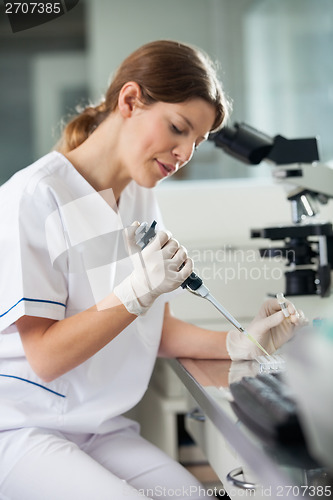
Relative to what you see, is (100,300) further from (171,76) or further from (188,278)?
(171,76)

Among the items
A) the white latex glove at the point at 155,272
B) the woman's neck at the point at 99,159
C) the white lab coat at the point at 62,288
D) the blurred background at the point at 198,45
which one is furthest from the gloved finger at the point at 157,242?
the blurred background at the point at 198,45

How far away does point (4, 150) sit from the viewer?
79.9 inches

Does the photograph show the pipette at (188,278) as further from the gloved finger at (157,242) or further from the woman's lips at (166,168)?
the woman's lips at (166,168)

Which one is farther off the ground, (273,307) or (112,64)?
(112,64)

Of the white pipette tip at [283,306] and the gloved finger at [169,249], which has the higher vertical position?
the gloved finger at [169,249]

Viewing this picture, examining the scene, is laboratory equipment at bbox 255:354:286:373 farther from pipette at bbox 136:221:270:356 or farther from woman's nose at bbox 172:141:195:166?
woman's nose at bbox 172:141:195:166

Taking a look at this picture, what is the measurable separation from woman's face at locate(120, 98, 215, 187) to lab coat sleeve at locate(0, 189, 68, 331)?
0.20m

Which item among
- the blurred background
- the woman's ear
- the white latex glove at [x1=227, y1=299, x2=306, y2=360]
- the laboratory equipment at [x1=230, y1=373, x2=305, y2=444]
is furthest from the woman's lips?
the blurred background

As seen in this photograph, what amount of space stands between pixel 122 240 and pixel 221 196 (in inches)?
29.1

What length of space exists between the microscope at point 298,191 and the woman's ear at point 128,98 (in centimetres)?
26

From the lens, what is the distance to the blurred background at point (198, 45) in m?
2.05

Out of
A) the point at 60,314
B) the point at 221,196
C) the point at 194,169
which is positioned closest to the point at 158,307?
the point at 60,314

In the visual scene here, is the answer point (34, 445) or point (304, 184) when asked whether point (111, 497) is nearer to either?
point (34, 445)

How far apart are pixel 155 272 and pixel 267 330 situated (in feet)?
0.74
